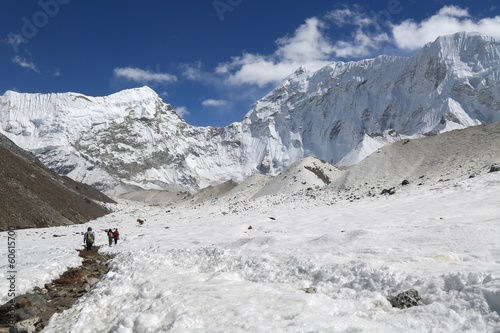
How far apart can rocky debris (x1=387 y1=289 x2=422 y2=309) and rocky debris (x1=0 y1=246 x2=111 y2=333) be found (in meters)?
7.70

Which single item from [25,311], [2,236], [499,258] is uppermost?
[2,236]

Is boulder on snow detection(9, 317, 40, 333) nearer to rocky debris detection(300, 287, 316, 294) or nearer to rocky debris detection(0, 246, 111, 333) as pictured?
rocky debris detection(0, 246, 111, 333)

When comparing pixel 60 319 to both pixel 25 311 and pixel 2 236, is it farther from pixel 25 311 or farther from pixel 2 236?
pixel 2 236

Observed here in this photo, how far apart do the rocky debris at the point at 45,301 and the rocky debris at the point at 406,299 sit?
770cm

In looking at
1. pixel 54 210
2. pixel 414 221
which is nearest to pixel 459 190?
pixel 414 221

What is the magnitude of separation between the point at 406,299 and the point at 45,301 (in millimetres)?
9273

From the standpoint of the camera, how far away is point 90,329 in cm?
679

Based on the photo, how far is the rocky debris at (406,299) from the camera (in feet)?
19.1

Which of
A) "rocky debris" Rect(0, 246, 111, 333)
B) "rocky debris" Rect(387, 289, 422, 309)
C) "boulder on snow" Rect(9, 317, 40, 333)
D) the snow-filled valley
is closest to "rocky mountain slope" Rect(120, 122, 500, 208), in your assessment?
the snow-filled valley

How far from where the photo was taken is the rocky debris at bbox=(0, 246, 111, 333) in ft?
24.8

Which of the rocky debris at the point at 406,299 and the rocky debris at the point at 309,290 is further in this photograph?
the rocky debris at the point at 309,290

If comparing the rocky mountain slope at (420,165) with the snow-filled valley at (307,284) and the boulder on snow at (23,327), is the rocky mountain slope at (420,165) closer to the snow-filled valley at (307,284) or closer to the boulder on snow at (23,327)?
the snow-filled valley at (307,284)

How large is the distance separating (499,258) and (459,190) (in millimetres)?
14032

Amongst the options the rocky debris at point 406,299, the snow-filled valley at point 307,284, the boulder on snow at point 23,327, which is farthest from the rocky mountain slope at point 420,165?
the boulder on snow at point 23,327
